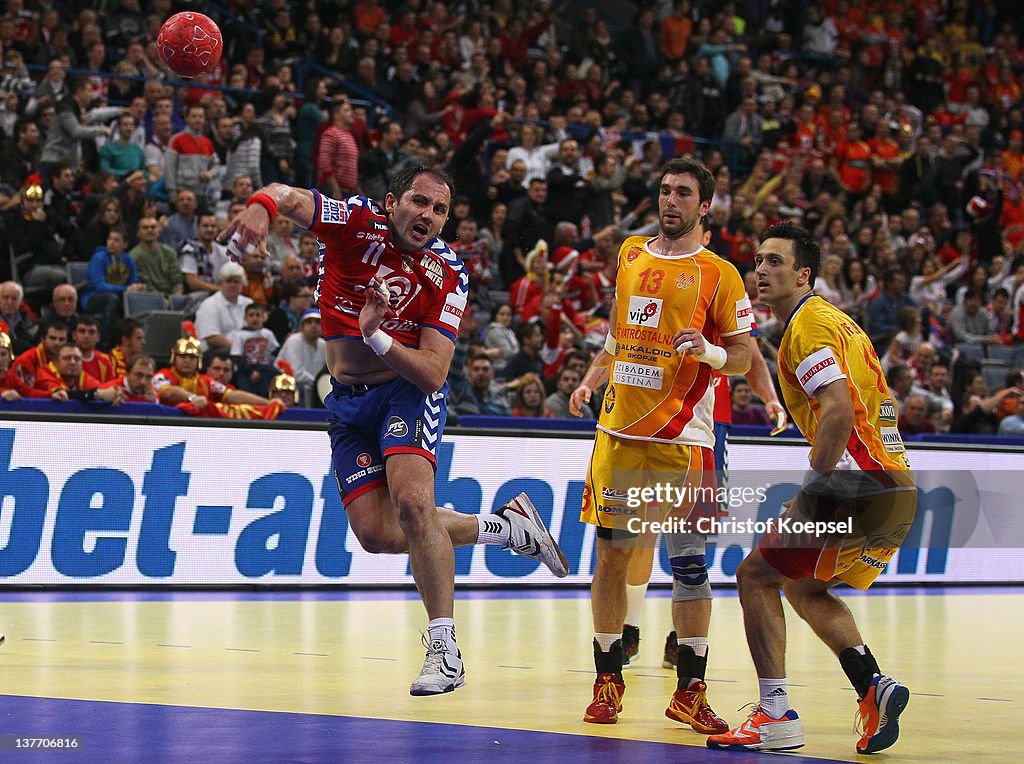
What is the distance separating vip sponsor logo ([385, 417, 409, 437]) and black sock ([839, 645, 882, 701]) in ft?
7.50

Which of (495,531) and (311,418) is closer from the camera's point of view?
(495,531)

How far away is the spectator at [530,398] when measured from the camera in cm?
1437

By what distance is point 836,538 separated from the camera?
6219mm

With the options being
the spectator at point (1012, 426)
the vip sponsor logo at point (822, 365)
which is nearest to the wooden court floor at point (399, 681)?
the vip sponsor logo at point (822, 365)

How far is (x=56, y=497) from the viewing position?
A: 446 inches

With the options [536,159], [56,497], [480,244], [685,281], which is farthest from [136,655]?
[536,159]

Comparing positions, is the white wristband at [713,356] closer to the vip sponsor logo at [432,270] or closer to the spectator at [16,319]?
the vip sponsor logo at [432,270]

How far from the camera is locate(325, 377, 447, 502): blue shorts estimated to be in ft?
23.0

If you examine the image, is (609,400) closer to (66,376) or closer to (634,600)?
(634,600)

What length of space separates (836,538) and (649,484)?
1.15 m

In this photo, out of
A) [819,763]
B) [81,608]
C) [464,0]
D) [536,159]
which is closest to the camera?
[819,763]

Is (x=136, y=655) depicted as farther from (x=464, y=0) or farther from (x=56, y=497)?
(x=464, y=0)

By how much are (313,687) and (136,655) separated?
1493 mm

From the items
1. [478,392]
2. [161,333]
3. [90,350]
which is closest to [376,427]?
[90,350]
